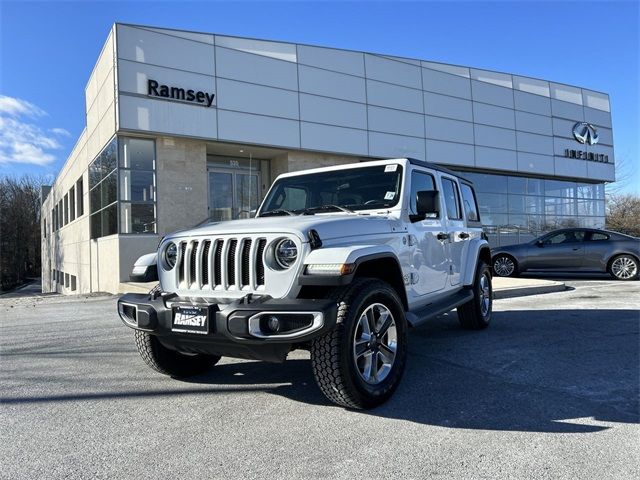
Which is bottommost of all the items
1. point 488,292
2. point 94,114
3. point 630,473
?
point 630,473

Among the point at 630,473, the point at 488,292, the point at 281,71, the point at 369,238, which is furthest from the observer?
the point at 281,71

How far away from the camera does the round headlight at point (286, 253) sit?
344cm

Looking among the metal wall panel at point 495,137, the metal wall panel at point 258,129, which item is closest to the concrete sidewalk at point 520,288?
the metal wall panel at point 258,129

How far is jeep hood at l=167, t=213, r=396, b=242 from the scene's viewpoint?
3.52 m

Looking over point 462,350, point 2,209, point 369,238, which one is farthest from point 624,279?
point 2,209

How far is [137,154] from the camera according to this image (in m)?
14.7

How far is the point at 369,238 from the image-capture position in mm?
3908

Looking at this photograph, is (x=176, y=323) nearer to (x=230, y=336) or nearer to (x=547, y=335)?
(x=230, y=336)

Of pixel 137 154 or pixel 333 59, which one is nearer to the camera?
pixel 137 154

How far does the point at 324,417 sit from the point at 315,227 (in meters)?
1.33

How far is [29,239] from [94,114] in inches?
2040

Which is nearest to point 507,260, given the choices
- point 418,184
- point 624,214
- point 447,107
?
point 447,107

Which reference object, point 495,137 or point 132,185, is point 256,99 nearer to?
point 132,185

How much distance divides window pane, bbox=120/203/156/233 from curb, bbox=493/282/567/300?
10005 mm
